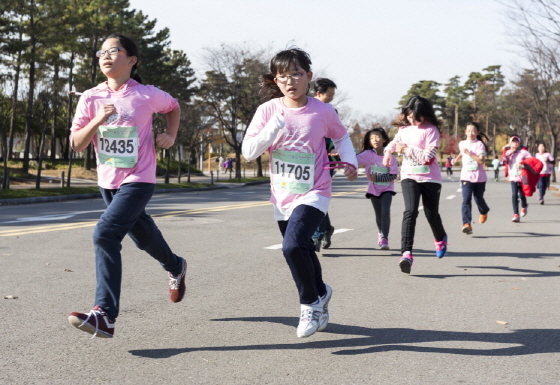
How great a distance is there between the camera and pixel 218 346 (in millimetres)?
4254

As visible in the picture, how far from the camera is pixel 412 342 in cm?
444

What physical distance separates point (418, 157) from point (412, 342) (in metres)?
3.33

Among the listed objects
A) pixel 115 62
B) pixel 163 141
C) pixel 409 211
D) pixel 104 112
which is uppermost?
pixel 115 62

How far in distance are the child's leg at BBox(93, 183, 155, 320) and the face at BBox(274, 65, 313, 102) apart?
109cm

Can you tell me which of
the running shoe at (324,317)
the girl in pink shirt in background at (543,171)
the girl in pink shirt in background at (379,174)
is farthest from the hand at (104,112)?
the girl in pink shirt in background at (543,171)

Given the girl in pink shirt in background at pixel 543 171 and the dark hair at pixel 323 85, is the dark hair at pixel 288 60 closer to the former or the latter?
the dark hair at pixel 323 85

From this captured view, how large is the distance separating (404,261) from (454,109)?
110 meters

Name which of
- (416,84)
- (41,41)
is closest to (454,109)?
(416,84)

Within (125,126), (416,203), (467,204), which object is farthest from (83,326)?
(467,204)

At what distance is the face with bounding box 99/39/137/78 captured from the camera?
14.8 ft

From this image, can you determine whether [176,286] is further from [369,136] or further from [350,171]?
[369,136]

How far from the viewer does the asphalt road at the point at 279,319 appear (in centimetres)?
379

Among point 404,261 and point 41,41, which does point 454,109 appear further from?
point 404,261

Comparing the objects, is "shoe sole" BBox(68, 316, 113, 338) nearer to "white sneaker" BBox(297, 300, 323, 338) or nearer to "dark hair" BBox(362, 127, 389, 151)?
"white sneaker" BBox(297, 300, 323, 338)
